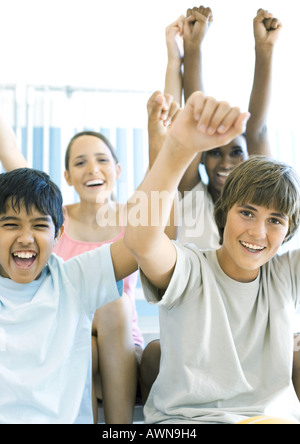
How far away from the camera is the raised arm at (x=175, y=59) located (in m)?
1.57

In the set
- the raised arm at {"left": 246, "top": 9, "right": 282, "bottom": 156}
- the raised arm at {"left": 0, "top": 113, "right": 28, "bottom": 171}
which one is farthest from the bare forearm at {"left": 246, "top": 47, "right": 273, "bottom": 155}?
the raised arm at {"left": 0, "top": 113, "right": 28, "bottom": 171}

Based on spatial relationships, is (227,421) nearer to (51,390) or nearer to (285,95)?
(51,390)

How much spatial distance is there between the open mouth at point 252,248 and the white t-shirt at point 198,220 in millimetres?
415

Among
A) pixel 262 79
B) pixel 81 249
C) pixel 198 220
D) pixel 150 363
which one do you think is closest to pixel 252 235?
pixel 150 363

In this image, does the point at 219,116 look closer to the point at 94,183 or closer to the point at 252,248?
the point at 252,248

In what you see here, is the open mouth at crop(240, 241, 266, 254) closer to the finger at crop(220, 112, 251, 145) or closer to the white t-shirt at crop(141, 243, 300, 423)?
the white t-shirt at crop(141, 243, 300, 423)

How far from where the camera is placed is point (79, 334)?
1027 millimetres

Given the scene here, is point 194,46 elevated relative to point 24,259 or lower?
elevated

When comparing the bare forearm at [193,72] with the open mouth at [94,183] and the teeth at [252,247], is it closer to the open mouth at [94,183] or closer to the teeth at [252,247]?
the open mouth at [94,183]

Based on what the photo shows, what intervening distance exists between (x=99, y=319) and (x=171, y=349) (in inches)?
9.8

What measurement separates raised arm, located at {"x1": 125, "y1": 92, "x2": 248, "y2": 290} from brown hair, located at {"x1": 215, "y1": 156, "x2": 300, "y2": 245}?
190mm

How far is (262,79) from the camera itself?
5.06 ft

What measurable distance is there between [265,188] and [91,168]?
2.29ft

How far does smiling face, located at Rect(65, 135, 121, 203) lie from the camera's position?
5.19ft
